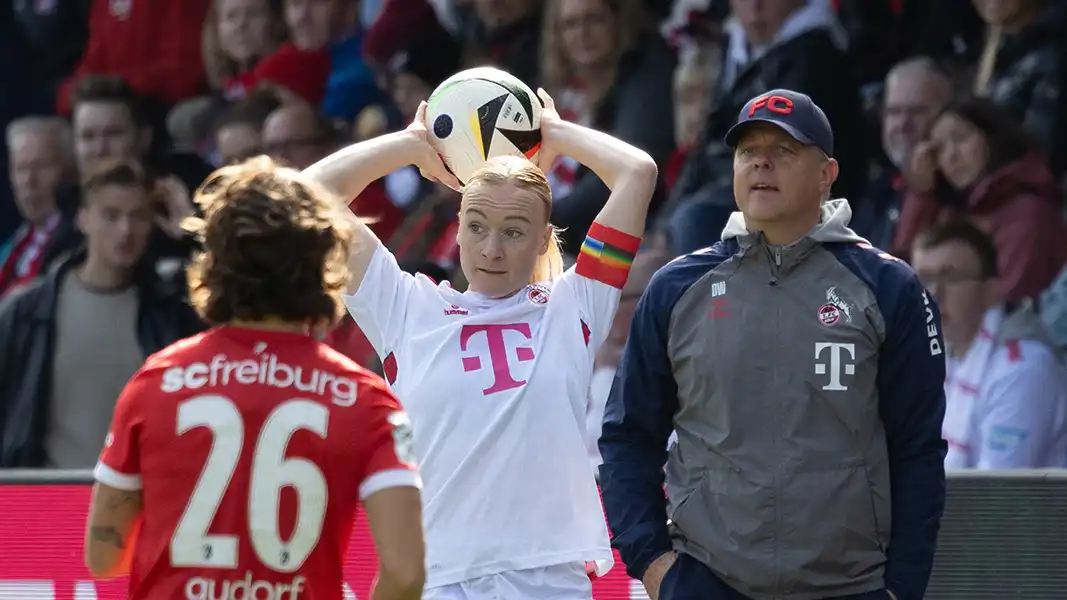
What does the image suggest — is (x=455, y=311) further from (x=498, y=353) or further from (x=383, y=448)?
(x=383, y=448)

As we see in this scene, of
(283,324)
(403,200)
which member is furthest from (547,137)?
(403,200)

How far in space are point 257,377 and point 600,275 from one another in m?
1.49

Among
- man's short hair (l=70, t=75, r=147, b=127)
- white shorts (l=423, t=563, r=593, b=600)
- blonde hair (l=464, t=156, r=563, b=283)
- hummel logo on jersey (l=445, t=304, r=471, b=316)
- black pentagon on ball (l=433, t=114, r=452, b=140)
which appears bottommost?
Answer: white shorts (l=423, t=563, r=593, b=600)

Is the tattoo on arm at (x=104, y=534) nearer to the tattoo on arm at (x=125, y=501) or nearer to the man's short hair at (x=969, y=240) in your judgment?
the tattoo on arm at (x=125, y=501)

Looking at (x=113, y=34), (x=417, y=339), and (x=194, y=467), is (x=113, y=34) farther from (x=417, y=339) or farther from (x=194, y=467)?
(x=194, y=467)

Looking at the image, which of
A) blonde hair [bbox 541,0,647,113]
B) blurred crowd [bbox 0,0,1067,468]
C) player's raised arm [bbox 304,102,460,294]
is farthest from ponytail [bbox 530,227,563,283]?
blonde hair [bbox 541,0,647,113]

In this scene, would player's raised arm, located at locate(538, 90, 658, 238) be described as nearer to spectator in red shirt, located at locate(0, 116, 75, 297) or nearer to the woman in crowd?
the woman in crowd

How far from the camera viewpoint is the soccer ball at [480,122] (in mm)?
4891

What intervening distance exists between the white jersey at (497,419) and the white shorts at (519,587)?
25mm

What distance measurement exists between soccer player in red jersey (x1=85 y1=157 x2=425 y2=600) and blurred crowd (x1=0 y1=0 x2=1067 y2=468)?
13.8 ft

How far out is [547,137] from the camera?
4938 millimetres

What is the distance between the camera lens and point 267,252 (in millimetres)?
3326

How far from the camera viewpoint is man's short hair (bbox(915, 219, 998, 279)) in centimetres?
724

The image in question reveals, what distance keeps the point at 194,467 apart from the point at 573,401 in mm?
1367
